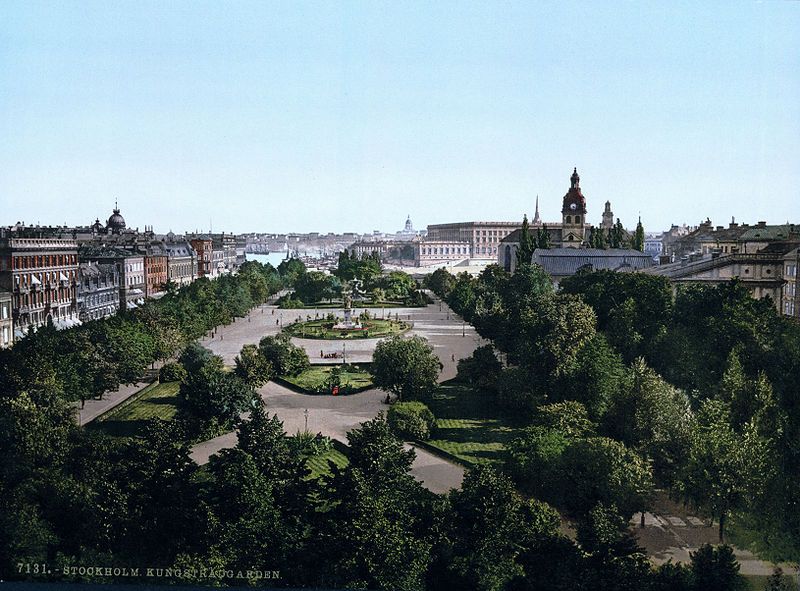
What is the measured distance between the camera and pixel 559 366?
13.2m

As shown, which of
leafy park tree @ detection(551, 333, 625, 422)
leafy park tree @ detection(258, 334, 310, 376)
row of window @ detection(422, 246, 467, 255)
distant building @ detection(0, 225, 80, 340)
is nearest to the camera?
leafy park tree @ detection(551, 333, 625, 422)

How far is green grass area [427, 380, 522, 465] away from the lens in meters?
11.3

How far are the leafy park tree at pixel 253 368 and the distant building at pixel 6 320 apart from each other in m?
3.60

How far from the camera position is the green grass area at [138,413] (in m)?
10.6

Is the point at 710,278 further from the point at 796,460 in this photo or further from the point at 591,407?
the point at 796,460

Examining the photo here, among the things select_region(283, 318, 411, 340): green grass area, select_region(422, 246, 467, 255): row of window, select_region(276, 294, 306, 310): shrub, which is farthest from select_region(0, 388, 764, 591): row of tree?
select_region(422, 246, 467, 255): row of window

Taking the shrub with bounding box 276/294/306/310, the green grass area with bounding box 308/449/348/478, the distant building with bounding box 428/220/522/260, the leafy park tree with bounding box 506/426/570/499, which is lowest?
the green grass area with bounding box 308/449/348/478

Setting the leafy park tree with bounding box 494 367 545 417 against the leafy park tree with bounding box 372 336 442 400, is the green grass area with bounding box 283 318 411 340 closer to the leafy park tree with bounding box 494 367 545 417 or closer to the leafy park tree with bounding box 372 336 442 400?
the leafy park tree with bounding box 372 336 442 400

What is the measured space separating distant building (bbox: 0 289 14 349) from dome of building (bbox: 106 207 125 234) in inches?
75.7

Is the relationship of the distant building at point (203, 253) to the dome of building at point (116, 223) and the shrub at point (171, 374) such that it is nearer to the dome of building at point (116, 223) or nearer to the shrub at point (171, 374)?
the dome of building at point (116, 223)

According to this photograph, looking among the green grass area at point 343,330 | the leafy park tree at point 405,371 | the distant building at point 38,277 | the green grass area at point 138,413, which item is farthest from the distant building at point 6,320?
the green grass area at point 343,330

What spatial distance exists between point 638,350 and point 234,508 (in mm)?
9064

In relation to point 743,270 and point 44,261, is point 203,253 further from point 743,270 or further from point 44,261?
point 743,270

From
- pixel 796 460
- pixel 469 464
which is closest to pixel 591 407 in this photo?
pixel 469 464
